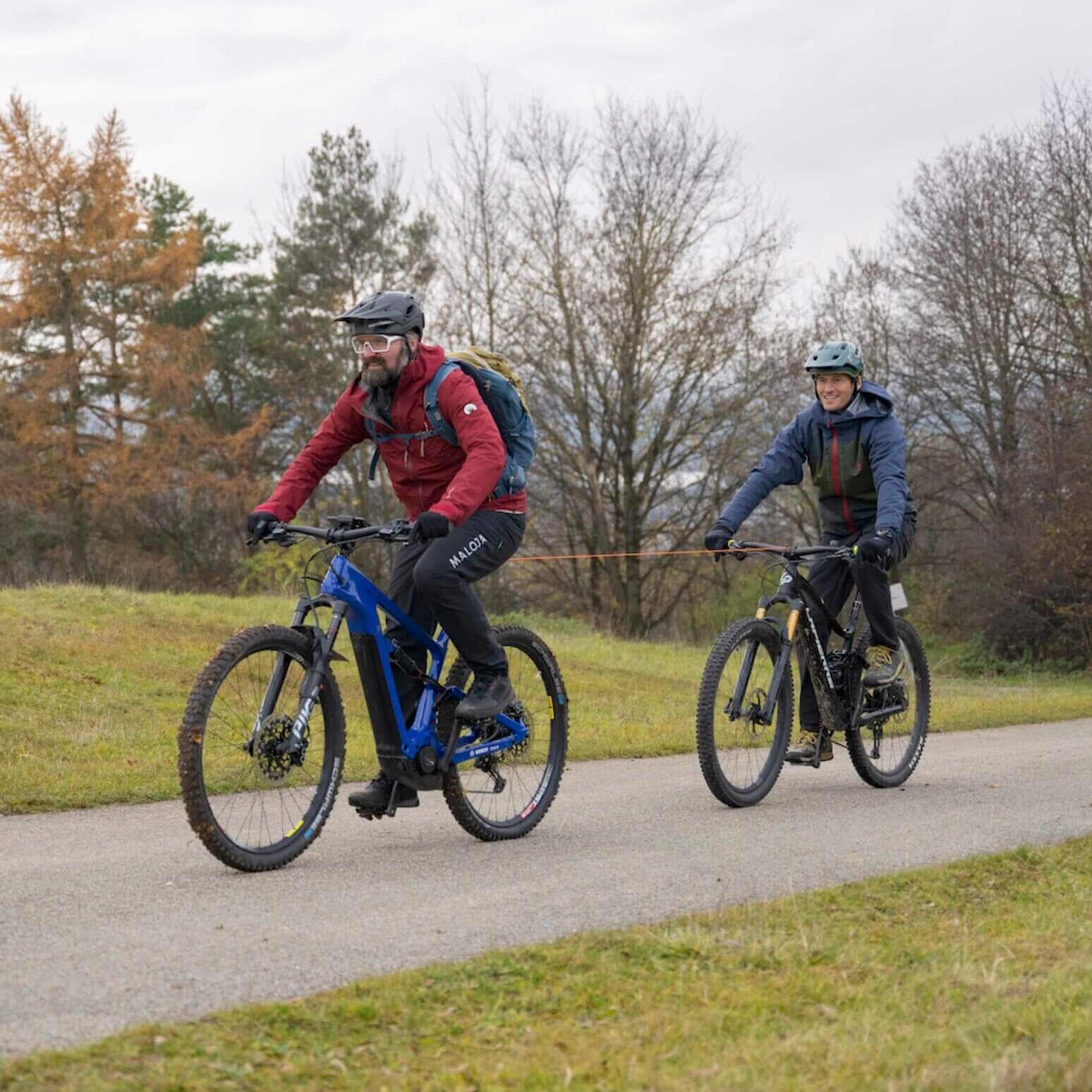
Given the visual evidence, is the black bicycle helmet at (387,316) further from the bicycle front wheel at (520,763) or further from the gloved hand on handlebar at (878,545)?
the gloved hand on handlebar at (878,545)

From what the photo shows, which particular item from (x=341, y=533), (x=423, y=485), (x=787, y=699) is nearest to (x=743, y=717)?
(x=787, y=699)

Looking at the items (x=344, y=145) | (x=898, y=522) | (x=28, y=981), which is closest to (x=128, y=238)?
(x=344, y=145)

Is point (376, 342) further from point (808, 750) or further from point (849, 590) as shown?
point (849, 590)

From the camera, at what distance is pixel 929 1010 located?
12.3ft

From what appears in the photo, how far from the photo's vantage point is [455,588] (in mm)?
6148

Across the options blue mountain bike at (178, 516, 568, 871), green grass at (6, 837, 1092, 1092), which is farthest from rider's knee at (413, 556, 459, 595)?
green grass at (6, 837, 1092, 1092)

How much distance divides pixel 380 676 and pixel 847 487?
3.28 meters

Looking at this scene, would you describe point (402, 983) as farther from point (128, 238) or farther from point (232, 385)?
point (232, 385)

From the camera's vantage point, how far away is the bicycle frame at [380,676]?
19.1 feet

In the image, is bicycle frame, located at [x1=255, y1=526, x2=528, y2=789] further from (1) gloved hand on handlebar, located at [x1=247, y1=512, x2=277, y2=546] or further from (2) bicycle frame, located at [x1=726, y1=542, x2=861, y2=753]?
(2) bicycle frame, located at [x1=726, y1=542, x2=861, y2=753]

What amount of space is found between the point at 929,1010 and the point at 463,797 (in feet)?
9.63

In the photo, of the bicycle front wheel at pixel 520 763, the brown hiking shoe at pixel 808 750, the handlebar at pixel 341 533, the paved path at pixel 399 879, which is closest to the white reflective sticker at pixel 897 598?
the brown hiking shoe at pixel 808 750

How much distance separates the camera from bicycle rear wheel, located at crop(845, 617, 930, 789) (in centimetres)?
852

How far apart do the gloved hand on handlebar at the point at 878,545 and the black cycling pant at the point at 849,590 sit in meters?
0.15
